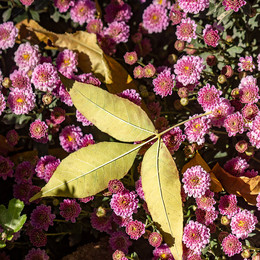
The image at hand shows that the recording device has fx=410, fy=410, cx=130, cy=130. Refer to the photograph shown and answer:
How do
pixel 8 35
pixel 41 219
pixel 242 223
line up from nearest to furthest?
pixel 242 223 < pixel 41 219 < pixel 8 35

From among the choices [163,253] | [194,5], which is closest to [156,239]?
[163,253]

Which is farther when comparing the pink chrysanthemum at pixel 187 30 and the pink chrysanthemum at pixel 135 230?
the pink chrysanthemum at pixel 187 30

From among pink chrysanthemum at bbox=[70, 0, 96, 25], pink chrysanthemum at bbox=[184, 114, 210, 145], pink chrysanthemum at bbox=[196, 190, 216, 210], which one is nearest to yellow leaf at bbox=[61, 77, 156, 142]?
pink chrysanthemum at bbox=[184, 114, 210, 145]

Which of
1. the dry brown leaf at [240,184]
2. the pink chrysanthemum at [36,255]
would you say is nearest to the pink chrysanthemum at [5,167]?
the pink chrysanthemum at [36,255]

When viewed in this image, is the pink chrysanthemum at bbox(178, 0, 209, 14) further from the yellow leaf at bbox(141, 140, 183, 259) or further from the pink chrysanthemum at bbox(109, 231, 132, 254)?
the pink chrysanthemum at bbox(109, 231, 132, 254)

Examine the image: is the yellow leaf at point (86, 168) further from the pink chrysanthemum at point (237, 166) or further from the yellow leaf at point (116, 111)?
the pink chrysanthemum at point (237, 166)

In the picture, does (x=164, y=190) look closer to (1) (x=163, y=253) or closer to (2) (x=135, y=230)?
(2) (x=135, y=230)

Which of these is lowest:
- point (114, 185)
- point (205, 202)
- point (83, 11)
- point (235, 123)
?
point (205, 202)
